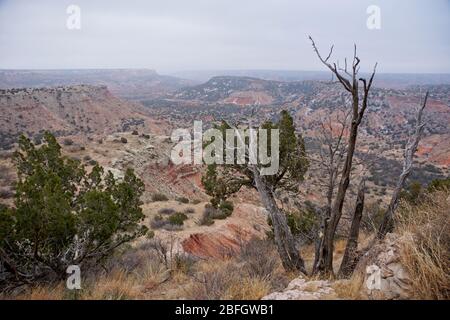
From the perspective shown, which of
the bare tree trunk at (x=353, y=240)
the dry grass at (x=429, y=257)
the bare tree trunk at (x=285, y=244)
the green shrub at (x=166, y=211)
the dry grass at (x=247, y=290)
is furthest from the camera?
the green shrub at (x=166, y=211)

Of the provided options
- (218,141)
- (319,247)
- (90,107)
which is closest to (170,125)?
(90,107)

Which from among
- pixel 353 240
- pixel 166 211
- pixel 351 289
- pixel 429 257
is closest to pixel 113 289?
pixel 351 289

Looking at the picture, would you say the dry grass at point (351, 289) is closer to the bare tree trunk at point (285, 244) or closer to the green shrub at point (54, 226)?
the bare tree trunk at point (285, 244)

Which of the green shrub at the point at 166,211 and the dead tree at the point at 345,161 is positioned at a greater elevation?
the dead tree at the point at 345,161

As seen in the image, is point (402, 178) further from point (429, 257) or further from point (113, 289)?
point (113, 289)

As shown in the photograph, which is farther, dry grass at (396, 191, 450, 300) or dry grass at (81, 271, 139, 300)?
dry grass at (81, 271, 139, 300)

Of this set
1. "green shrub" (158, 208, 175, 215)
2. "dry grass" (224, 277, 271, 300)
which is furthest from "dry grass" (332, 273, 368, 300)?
"green shrub" (158, 208, 175, 215)

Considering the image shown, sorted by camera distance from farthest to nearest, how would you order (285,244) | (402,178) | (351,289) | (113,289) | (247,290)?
1. (285,244)
2. (402,178)
3. (113,289)
4. (247,290)
5. (351,289)

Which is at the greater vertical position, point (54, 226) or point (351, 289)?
point (54, 226)

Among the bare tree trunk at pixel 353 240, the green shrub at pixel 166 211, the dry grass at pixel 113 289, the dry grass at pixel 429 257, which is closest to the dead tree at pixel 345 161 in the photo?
the bare tree trunk at pixel 353 240

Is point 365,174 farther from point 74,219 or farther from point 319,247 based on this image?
point 74,219

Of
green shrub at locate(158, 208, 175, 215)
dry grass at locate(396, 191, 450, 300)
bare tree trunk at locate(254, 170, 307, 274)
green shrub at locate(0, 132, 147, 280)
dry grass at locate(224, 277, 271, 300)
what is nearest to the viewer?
dry grass at locate(396, 191, 450, 300)

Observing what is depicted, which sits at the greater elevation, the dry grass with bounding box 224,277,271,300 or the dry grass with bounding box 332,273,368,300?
the dry grass with bounding box 332,273,368,300

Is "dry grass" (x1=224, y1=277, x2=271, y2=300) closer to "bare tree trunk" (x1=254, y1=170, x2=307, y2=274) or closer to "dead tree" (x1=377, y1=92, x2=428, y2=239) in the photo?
"bare tree trunk" (x1=254, y1=170, x2=307, y2=274)
